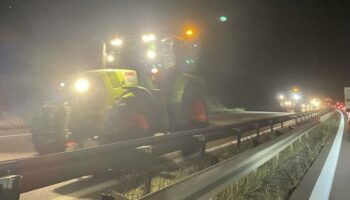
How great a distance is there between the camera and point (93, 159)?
574cm

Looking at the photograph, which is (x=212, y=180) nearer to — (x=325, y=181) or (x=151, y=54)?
(x=325, y=181)

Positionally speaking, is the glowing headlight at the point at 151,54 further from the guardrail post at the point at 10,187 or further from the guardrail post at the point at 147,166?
the guardrail post at the point at 10,187

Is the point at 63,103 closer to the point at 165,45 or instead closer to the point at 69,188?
the point at 165,45

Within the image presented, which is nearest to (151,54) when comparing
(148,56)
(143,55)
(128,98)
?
(148,56)

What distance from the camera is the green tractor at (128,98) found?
10.4m

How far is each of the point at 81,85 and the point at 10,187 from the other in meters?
7.82

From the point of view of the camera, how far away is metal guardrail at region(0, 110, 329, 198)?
438cm

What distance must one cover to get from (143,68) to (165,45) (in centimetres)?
94

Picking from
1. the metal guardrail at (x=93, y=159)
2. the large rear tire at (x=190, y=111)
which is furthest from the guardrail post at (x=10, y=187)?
the large rear tire at (x=190, y=111)

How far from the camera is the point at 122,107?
10.2 meters

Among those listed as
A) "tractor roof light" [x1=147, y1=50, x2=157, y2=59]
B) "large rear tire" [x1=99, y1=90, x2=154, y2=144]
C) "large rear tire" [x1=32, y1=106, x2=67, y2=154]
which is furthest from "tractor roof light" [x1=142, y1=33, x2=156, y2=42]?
"large rear tire" [x1=32, y1=106, x2=67, y2=154]

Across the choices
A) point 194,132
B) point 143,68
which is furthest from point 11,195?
point 143,68

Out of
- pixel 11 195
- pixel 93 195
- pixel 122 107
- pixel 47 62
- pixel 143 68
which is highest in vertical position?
pixel 47 62

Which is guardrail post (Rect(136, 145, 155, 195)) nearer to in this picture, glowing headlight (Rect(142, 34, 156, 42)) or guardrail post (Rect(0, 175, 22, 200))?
guardrail post (Rect(0, 175, 22, 200))
